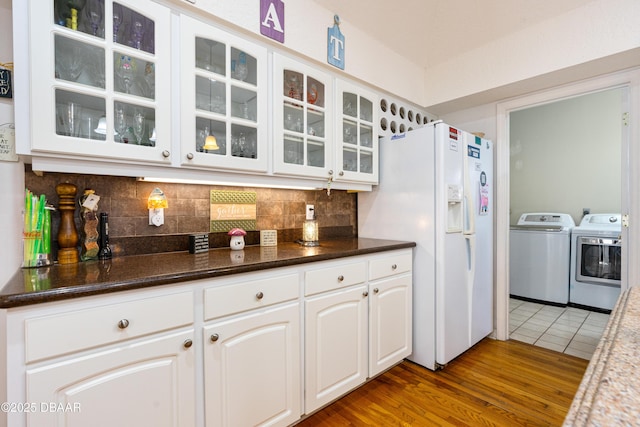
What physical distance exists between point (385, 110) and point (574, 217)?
3.14 m

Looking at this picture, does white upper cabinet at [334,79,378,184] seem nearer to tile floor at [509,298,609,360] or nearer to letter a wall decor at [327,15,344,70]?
letter a wall decor at [327,15,344,70]

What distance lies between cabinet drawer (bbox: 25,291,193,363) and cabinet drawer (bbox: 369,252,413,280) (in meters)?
1.11

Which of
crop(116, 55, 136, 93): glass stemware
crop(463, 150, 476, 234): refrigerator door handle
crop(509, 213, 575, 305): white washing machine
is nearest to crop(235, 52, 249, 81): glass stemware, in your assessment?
crop(116, 55, 136, 93): glass stemware

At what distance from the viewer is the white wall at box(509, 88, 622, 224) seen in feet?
11.2

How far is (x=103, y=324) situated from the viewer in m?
0.96

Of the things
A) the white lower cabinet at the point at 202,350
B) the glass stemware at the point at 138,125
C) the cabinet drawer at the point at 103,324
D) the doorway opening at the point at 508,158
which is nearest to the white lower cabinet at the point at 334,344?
the white lower cabinet at the point at 202,350

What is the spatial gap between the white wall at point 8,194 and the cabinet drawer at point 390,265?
1761mm

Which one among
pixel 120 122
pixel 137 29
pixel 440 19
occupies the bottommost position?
pixel 120 122

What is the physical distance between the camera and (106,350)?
3.17ft

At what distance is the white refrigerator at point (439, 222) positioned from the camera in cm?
204

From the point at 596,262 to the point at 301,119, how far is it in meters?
3.63

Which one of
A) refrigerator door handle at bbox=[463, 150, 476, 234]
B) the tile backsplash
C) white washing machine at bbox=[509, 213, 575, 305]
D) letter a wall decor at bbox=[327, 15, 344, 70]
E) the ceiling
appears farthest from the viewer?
white washing machine at bbox=[509, 213, 575, 305]

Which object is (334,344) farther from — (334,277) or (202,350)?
(202,350)

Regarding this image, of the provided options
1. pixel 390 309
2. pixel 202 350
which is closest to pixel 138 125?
pixel 202 350
